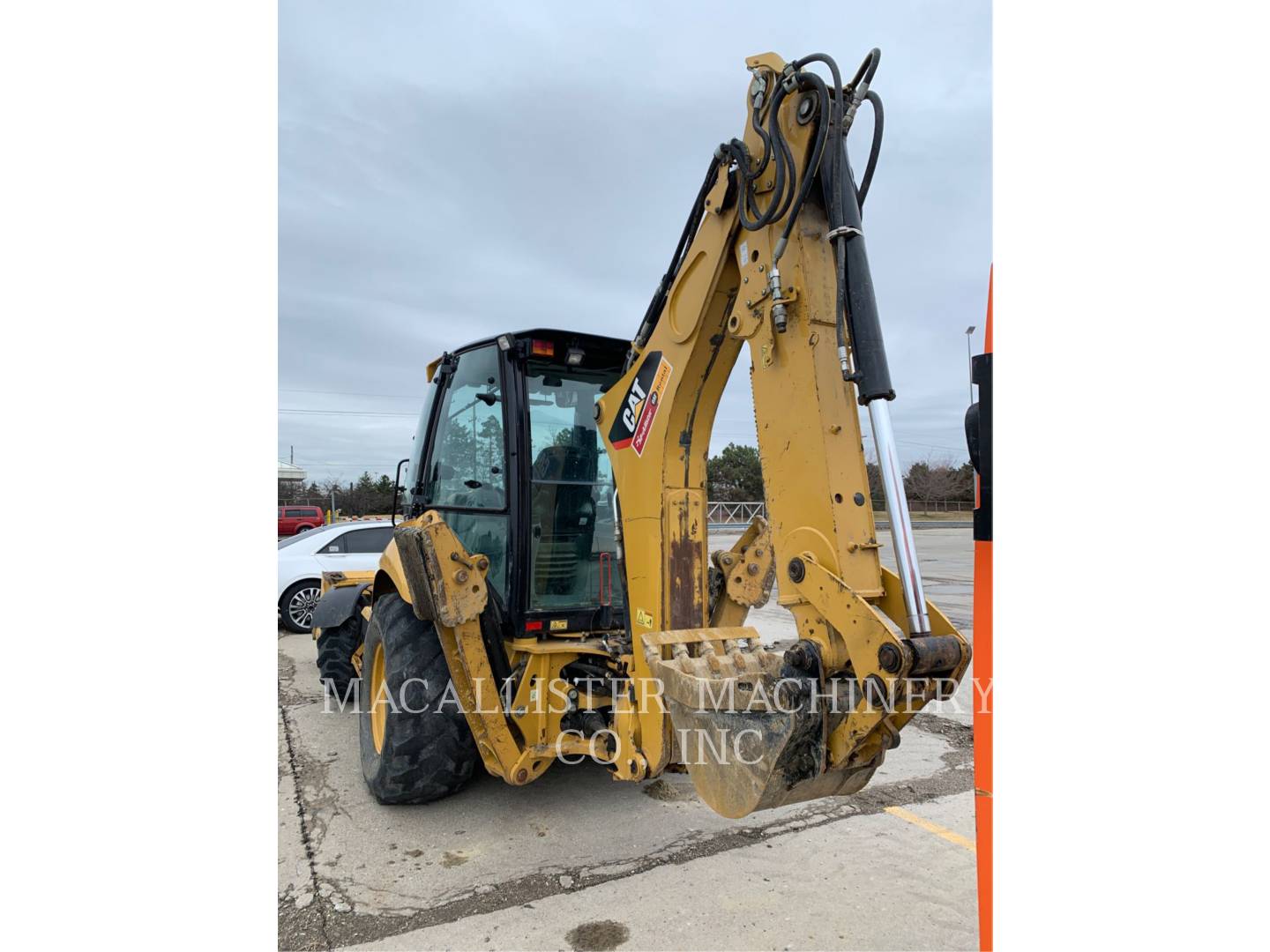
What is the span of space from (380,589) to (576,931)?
258 centimetres

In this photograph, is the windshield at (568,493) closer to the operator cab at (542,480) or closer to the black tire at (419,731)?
the operator cab at (542,480)

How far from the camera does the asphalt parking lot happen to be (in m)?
2.90

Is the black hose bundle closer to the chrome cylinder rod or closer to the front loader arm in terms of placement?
the front loader arm

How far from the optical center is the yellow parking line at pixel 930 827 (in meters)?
3.59

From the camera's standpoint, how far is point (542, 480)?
3932 millimetres

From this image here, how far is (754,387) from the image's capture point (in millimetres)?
2666

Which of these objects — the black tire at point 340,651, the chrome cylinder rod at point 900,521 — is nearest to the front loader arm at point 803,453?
the chrome cylinder rod at point 900,521

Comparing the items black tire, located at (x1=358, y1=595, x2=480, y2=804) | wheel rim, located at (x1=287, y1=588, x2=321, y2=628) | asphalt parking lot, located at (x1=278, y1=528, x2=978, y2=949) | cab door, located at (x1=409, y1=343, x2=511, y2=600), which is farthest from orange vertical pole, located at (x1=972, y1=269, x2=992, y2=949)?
wheel rim, located at (x1=287, y1=588, x2=321, y2=628)

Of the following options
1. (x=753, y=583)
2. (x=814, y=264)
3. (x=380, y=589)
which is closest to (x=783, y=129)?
(x=814, y=264)

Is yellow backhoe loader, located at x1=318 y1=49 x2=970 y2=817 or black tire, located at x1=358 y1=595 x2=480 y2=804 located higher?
yellow backhoe loader, located at x1=318 y1=49 x2=970 y2=817

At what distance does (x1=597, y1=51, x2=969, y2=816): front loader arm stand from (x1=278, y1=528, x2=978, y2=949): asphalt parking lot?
2.24 ft

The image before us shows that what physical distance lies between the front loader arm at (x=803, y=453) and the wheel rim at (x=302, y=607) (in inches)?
310

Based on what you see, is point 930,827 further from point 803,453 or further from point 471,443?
point 471,443

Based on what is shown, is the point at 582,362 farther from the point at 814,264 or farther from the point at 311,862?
the point at 311,862
